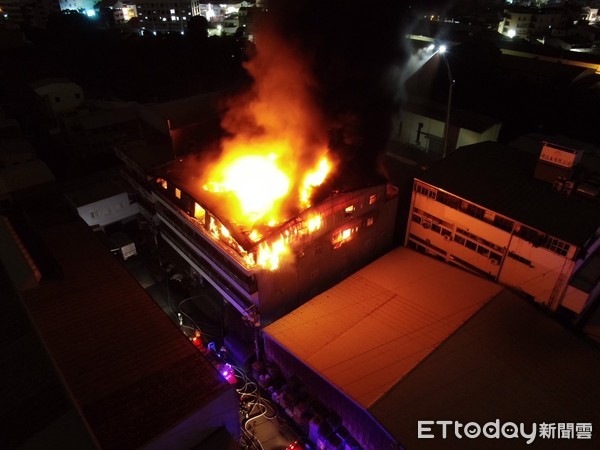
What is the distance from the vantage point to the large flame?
61.6 ft

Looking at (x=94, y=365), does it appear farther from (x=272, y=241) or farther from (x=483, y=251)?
(x=483, y=251)

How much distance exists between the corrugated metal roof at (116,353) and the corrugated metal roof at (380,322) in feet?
11.8

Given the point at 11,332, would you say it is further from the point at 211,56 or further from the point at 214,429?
the point at 211,56

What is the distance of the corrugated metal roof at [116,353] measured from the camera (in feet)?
36.8

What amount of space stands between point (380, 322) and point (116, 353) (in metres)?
9.16

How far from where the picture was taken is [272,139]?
21.0 m

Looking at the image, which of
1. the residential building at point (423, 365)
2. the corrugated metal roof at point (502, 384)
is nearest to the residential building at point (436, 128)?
the residential building at point (423, 365)

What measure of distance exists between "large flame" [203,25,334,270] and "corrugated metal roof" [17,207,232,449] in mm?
5823

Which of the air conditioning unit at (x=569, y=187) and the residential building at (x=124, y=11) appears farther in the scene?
the residential building at (x=124, y=11)

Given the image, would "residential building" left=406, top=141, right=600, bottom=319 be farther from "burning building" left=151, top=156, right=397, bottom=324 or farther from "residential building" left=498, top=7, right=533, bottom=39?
"residential building" left=498, top=7, right=533, bottom=39

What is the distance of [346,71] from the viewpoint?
19672 millimetres

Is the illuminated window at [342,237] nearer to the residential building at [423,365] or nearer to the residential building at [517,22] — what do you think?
the residential building at [423,365]

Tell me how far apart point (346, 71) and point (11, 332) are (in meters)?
17.3

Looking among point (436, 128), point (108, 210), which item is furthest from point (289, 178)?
point (436, 128)
